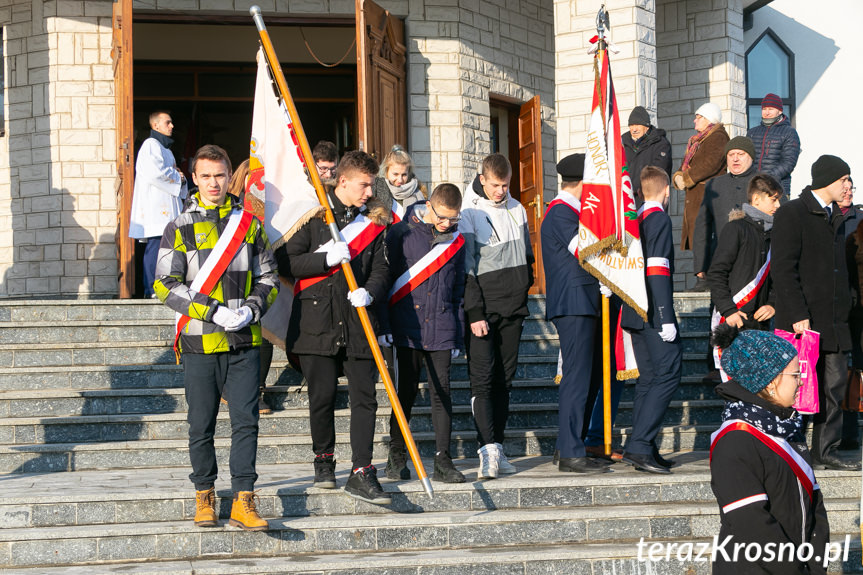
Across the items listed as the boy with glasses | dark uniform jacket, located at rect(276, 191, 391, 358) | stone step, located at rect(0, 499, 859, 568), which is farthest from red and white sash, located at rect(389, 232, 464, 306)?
stone step, located at rect(0, 499, 859, 568)

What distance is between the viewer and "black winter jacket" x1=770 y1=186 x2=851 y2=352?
6812 mm

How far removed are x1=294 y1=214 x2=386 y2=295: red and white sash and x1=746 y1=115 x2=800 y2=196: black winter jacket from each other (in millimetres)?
5439

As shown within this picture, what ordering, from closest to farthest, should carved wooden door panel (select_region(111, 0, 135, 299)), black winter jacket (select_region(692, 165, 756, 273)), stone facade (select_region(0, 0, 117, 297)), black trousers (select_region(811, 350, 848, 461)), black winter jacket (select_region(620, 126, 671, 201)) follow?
black trousers (select_region(811, 350, 848, 461)) → black winter jacket (select_region(692, 165, 756, 273)) → black winter jacket (select_region(620, 126, 671, 201)) → carved wooden door panel (select_region(111, 0, 135, 299)) → stone facade (select_region(0, 0, 117, 297))

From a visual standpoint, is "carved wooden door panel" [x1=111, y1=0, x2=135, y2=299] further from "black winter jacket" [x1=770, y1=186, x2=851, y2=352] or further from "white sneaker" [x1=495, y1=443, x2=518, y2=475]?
"black winter jacket" [x1=770, y1=186, x2=851, y2=352]

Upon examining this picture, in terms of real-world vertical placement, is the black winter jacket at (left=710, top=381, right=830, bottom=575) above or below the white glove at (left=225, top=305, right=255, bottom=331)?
below

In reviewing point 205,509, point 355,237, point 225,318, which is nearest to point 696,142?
point 355,237

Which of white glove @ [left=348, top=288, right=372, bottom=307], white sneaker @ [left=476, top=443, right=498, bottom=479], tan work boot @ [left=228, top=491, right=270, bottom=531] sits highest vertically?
white glove @ [left=348, top=288, right=372, bottom=307]

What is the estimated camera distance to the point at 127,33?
1046cm

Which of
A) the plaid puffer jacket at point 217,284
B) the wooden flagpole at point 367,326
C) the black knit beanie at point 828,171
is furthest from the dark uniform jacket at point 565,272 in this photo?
the plaid puffer jacket at point 217,284

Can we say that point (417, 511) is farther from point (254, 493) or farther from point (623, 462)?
point (623, 462)

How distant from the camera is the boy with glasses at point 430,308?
6395 millimetres

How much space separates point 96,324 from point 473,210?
331 cm

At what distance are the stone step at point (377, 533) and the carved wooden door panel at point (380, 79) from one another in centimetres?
590

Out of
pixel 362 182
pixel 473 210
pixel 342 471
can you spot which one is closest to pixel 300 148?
pixel 362 182
